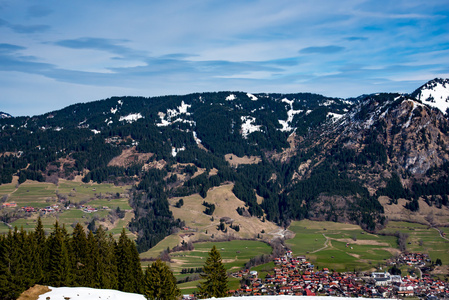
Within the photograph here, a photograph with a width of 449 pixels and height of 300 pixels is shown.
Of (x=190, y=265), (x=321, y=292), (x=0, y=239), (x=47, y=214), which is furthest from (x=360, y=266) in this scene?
(x=47, y=214)

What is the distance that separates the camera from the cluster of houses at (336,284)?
10981 cm

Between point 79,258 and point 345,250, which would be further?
point 345,250

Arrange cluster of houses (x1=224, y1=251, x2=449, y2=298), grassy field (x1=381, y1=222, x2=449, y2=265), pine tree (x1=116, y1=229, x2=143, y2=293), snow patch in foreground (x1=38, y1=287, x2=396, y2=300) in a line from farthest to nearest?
grassy field (x1=381, y1=222, x2=449, y2=265)
cluster of houses (x1=224, y1=251, x2=449, y2=298)
pine tree (x1=116, y1=229, x2=143, y2=293)
snow patch in foreground (x1=38, y1=287, x2=396, y2=300)

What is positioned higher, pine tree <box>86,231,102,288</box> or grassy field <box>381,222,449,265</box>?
pine tree <box>86,231,102,288</box>

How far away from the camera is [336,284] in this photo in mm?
117188

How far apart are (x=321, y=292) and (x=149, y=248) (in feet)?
290

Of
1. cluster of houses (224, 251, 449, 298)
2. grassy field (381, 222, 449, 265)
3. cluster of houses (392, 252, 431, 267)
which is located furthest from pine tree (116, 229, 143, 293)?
grassy field (381, 222, 449, 265)

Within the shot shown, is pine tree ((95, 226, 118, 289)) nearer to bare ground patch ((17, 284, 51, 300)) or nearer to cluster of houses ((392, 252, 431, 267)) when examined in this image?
bare ground patch ((17, 284, 51, 300))

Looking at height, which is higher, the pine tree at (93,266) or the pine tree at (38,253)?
the pine tree at (38,253)

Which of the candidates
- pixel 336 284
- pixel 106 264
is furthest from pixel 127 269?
pixel 336 284

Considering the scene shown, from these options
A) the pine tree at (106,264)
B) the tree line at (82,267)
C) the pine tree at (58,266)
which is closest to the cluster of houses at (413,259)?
the tree line at (82,267)

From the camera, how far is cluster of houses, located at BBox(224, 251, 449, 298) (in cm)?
10981

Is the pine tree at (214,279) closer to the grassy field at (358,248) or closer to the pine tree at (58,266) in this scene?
the pine tree at (58,266)

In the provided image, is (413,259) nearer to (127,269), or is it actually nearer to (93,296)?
(127,269)
